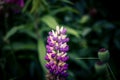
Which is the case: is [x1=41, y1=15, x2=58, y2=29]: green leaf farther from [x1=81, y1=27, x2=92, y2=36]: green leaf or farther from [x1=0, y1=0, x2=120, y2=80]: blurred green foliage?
[x1=81, y1=27, x2=92, y2=36]: green leaf

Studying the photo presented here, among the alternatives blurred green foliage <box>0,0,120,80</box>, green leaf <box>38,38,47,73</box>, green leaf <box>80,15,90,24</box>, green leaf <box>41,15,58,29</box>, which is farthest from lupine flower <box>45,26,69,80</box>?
green leaf <box>80,15,90,24</box>

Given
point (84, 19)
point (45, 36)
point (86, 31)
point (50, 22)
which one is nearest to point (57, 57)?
point (50, 22)

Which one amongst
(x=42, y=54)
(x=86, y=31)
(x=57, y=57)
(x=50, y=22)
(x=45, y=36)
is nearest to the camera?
(x=57, y=57)

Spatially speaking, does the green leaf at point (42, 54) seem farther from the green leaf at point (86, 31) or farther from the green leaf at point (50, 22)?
the green leaf at point (86, 31)

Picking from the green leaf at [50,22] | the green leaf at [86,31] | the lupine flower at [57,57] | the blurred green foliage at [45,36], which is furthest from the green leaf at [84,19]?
the lupine flower at [57,57]

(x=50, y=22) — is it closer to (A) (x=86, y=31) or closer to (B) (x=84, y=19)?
(A) (x=86, y=31)

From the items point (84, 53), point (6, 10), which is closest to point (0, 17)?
point (6, 10)

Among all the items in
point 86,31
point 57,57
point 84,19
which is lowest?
point 86,31

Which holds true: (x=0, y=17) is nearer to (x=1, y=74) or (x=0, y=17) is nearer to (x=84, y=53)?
(x=1, y=74)

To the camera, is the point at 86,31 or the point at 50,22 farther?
the point at 86,31

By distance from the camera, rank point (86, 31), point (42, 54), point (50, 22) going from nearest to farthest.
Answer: point (42, 54)
point (50, 22)
point (86, 31)
